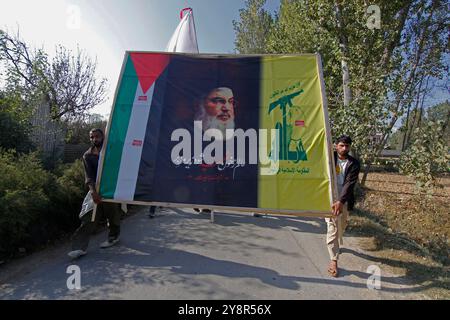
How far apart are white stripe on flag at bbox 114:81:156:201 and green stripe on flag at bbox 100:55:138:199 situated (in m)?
0.06

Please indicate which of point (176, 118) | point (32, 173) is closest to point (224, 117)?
point (176, 118)

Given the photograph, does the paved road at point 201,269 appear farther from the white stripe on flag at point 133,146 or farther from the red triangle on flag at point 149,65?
the red triangle on flag at point 149,65

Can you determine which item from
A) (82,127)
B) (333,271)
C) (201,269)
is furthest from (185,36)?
(82,127)

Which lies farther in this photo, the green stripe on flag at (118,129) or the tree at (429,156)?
the tree at (429,156)

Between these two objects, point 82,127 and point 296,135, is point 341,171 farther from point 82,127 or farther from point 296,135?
point 82,127

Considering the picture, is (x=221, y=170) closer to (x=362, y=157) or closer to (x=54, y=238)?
(x=54, y=238)

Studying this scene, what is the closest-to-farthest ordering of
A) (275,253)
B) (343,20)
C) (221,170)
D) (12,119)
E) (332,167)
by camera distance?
(332,167), (221,170), (275,253), (12,119), (343,20)

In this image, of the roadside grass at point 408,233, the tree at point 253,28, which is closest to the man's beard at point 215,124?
the roadside grass at point 408,233

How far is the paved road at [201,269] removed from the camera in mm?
2834

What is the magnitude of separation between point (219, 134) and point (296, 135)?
3.44 ft

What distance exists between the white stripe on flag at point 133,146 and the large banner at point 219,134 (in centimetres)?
1

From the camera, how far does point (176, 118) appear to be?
3463 millimetres

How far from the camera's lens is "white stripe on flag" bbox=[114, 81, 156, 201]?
3326 mm

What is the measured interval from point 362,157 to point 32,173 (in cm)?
710
